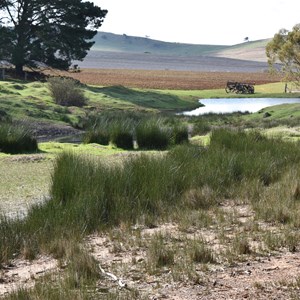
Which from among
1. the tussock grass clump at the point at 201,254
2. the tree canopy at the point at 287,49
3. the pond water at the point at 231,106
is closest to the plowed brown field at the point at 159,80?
the pond water at the point at 231,106

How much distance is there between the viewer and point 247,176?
39.2 feet

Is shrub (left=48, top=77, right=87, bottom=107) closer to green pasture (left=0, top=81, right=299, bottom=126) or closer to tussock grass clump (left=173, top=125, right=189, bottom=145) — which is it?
green pasture (left=0, top=81, right=299, bottom=126)

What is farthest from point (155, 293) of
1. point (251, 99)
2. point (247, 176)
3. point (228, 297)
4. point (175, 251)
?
A: point (251, 99)

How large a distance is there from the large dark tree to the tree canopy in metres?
12.1

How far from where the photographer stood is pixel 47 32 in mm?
46031

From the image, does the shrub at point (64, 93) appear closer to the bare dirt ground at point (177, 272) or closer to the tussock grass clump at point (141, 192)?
the tussock grass clump at point (141, 192)

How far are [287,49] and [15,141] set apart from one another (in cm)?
2662

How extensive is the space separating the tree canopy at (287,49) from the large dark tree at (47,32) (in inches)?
477

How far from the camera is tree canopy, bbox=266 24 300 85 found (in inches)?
1594

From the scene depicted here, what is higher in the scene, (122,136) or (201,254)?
(201,254)

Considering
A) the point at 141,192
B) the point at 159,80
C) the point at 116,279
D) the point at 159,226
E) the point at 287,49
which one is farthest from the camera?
the point at 159,80

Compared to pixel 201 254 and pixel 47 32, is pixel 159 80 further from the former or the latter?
pixel 201 254

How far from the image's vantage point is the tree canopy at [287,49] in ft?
133

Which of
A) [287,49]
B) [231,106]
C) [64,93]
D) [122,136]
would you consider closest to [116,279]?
[122,136]
